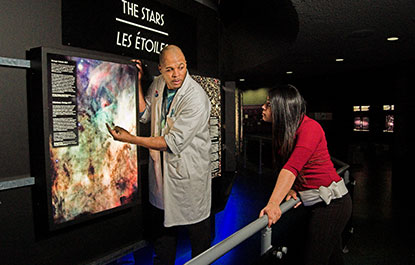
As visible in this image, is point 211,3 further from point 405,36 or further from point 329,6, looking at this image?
point 405,36

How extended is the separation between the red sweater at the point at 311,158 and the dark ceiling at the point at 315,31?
2.09 metres

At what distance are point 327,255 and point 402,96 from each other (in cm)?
681

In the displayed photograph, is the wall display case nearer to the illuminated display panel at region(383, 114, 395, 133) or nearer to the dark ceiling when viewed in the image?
the dark ceiling

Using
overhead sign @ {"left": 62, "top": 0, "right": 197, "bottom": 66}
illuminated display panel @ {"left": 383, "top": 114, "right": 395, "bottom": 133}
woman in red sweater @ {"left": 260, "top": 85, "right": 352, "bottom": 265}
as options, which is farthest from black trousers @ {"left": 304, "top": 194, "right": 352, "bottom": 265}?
illuminated display panel @ {"left": 383, "top": 114, "right": 395, "bottom": 133}

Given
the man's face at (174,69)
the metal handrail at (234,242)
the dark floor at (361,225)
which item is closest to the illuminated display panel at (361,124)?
the dark floor at (361,225)

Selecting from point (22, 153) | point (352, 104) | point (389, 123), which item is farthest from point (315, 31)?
point (389, 123)

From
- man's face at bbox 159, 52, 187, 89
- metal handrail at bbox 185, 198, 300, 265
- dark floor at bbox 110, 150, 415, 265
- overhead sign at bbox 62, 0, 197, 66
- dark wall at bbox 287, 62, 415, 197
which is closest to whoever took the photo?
metal handrail at bbox 185, 198, 300, 265

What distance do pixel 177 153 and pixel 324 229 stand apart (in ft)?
3.43

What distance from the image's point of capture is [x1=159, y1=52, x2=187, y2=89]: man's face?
2107 mm

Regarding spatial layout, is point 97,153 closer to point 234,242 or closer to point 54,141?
point 54,141

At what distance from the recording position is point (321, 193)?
5.78 ft

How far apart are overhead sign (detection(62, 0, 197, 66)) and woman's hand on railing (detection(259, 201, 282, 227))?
1.54m

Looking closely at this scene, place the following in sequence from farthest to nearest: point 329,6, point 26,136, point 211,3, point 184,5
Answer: point 329,6 < point 211,3 < point 184,5 < point 26,136

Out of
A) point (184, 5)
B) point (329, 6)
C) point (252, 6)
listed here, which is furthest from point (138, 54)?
point (252, 6)
